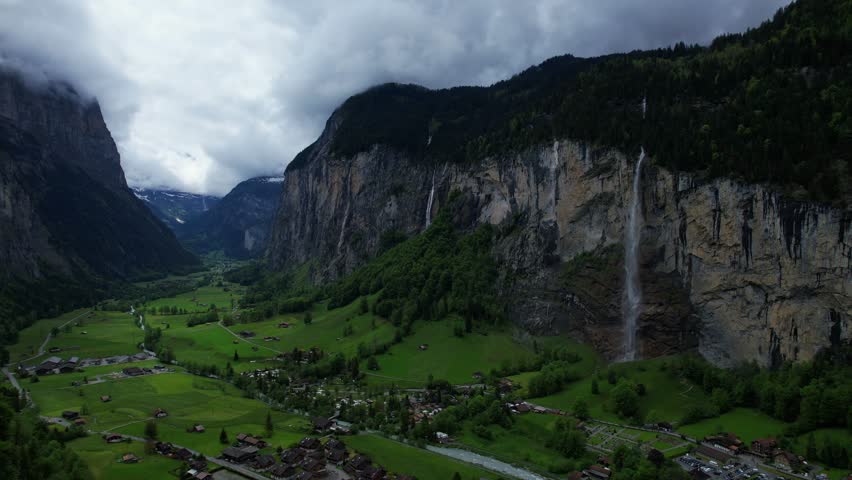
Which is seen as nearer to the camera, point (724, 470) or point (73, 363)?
point (724, 470)

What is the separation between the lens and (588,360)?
104812mm

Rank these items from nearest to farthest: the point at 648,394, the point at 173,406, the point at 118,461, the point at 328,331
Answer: the point at 118,461
the point at 648,394
the point at 173,406
the point at 328,331

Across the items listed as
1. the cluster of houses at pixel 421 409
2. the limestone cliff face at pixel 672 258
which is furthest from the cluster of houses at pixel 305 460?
the limestone cliff face at pixel 672 258

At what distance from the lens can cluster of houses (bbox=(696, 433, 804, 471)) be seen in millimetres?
65250

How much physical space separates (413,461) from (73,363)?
8323 centimetres

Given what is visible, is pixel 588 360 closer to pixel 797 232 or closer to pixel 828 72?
pixel 797 232

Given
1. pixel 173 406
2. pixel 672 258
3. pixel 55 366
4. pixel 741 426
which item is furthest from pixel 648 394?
pixel 55 366

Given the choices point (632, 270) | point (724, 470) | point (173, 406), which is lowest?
point (173, 406)

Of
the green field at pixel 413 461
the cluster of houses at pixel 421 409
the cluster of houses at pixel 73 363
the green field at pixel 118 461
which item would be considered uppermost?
the cluster of houses at pixel 421 409

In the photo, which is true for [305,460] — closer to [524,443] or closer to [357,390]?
[524,443]

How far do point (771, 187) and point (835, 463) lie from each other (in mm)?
39731

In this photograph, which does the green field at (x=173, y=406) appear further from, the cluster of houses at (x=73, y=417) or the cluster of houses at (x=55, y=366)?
the cluster of houses at (x=55, y=366)

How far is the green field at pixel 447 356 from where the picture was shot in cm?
10690

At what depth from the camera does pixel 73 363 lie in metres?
115
